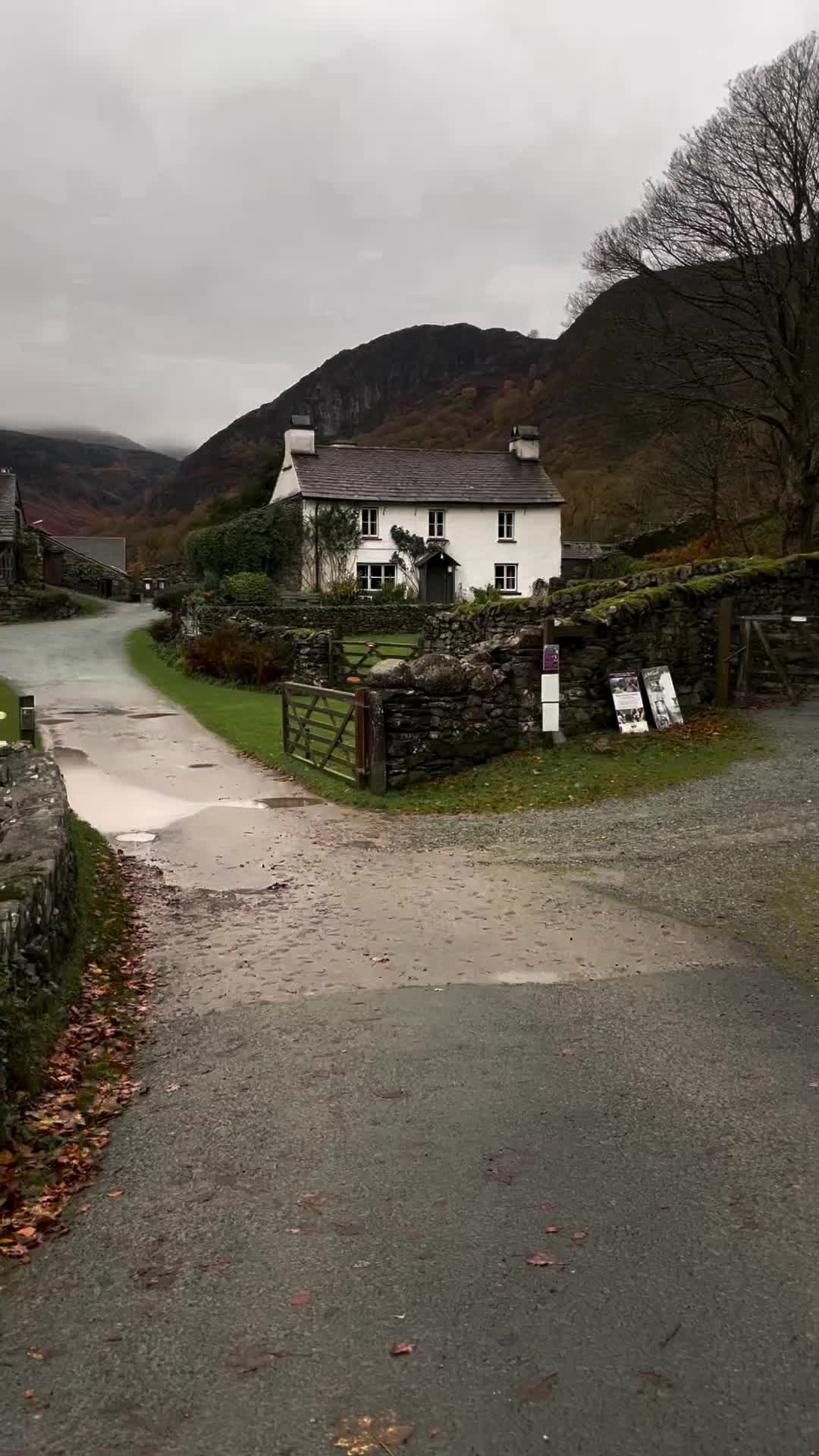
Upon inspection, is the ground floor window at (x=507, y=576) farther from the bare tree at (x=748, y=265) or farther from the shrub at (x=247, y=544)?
the bare tree at (x=748, y=265)

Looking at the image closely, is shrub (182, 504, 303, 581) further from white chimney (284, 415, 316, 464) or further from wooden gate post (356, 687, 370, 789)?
wooden gate post (356, 687, 370, 789)

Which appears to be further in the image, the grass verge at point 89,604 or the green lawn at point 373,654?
the grass verge at point 89,604

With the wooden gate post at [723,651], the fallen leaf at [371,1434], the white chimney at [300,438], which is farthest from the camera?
the white chimney at [300,438]

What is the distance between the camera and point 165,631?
127 feet

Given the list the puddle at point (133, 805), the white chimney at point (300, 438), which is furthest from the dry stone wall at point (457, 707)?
the white chimney at point (300, 438)

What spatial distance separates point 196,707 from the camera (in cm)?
2414

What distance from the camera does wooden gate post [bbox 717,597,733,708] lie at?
1806 cm

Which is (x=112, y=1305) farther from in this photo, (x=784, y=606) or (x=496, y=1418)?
(x=784, y=606)

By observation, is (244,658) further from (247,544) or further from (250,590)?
(247,544)

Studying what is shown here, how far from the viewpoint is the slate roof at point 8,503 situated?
53.7 m

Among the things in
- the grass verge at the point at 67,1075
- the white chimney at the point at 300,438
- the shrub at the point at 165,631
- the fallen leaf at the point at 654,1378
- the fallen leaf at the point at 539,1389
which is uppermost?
the white chimney at the point at 300,438

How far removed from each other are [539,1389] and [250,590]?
38280 mm

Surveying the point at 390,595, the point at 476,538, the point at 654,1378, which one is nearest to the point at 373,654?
the point at 390,595

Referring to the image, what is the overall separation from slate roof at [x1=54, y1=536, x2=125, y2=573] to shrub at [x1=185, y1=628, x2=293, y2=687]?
70.8m
